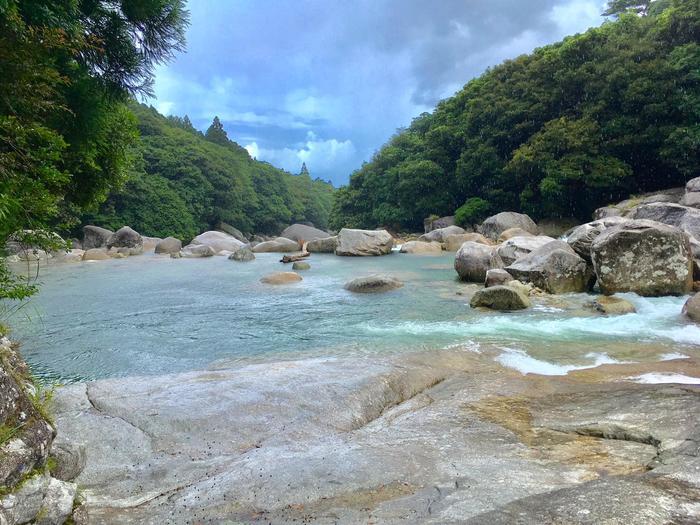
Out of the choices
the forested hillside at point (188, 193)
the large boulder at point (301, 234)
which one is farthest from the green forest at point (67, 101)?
the large boulder at point (301, 234)

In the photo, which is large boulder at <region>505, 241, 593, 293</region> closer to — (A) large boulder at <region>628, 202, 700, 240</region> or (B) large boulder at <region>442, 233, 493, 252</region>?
(A) large boulder at <region>628, 202, 700, 240</region>

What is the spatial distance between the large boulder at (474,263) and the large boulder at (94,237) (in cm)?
3190

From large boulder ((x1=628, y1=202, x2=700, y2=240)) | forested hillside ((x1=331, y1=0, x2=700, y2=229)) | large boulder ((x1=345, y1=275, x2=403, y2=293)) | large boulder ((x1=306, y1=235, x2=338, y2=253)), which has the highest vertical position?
forested hillside ((x1=331, y1=0, x2=700, y2=229))

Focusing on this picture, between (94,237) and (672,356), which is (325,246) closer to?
(94,237)

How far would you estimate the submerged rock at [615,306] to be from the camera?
9.99 meters

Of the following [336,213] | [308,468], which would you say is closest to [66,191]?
[308,468]

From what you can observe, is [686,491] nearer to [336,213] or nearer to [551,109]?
[551,109]

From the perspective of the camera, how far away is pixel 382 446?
406 cm

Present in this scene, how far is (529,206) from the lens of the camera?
34.1 meters

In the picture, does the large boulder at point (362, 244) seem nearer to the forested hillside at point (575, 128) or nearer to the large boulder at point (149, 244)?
the forested hillside at point (575, 128)

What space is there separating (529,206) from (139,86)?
3062 centimetres

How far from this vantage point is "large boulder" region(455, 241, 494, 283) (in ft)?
50.4

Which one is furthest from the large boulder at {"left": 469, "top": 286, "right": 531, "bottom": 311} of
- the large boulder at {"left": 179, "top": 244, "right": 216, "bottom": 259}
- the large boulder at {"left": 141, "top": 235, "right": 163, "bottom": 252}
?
the large boulder at {"left": 141, "top": 235, "right": 163, "bottom": 252}

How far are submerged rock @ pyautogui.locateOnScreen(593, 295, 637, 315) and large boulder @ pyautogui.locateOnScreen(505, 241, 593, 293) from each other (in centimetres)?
200
